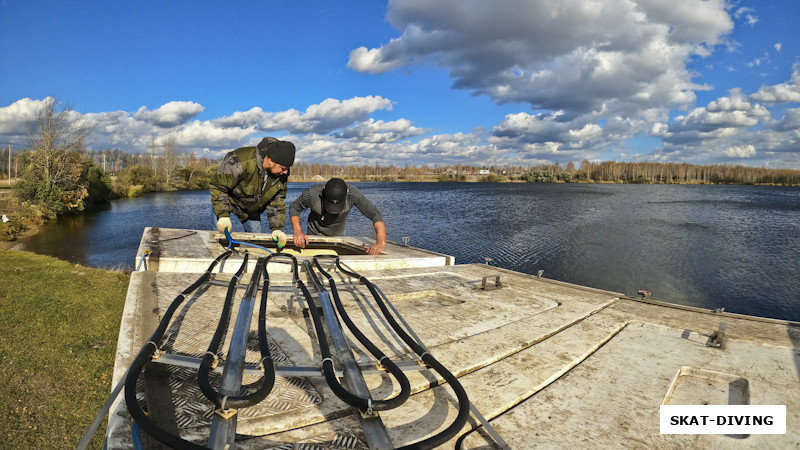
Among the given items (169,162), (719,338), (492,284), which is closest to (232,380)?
(492,284)

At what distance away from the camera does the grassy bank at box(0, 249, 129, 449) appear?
3646 mm

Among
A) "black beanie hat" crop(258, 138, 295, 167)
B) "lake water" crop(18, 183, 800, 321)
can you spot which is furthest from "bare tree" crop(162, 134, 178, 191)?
"black beanie hat" crop(258, 138, 295, 167)

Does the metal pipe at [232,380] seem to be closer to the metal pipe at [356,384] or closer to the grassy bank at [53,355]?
the metal pipe at [356,384]

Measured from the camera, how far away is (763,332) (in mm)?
3408

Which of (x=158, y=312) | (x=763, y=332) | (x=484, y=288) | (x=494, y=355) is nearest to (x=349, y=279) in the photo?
(x=484, y=288)

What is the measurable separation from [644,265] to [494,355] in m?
15.3

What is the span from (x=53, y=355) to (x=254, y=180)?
10.7 ft

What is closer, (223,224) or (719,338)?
(719,338)

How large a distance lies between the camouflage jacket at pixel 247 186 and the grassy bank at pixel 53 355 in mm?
2490

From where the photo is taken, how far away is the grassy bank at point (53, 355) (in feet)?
12.0

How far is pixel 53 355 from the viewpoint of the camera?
484cm

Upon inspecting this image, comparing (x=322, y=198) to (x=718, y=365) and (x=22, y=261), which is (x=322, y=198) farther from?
(x=22, y=261)

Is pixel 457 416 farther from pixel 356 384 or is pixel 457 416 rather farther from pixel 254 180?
pixel 254 180

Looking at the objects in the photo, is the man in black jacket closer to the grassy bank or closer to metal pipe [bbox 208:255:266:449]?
the grassy bank
